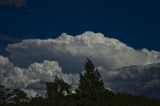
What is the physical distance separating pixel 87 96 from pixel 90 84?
328 centimetres

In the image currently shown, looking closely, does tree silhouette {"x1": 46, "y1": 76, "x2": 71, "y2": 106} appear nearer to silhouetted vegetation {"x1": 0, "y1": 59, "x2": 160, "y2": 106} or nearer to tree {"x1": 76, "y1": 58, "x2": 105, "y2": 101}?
silhouetted vegetation {"x1": 0, "y1": 59, "x2": 160, "y2": 106}

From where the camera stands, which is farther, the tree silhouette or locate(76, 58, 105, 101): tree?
the tree silhouette

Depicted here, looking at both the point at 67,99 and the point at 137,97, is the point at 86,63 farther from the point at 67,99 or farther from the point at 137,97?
the point at 137,97

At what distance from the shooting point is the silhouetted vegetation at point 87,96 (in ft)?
375

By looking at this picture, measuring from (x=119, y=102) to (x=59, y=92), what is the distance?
855 inches

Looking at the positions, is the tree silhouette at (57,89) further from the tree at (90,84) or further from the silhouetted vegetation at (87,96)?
the tree at (90,84)

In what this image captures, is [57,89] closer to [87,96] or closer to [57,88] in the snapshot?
[57,88]

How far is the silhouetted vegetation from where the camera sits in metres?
114

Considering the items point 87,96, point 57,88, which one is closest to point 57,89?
point 57,88

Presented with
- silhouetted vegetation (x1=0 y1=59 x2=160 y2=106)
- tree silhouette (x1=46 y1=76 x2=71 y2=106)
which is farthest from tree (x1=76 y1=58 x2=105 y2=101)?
tree silhouette (x1=46 y1=76 x2=71 y2=106)

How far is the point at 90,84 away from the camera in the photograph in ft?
376

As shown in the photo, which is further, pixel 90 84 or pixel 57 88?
pixel 57 88

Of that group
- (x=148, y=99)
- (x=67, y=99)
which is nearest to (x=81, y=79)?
(x=67, y=99)

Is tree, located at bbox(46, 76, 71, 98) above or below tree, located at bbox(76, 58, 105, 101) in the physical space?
above
